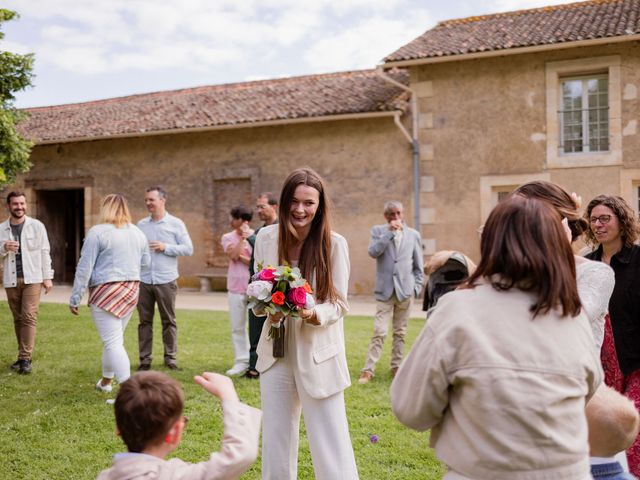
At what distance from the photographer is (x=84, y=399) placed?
21.8 ft

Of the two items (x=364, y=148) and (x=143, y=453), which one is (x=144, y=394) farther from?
(x=364, y=148)

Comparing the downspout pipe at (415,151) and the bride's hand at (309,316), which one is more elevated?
the downspout pipe at (415,151)

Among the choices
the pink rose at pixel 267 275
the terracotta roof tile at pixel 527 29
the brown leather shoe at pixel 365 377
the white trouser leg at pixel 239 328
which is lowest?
the brown leather shoe at pixel 365 377

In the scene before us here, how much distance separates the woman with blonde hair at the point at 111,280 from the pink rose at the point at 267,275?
3.36 m

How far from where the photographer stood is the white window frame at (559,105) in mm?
14789

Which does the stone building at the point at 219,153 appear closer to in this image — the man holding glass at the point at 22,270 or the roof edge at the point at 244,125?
the roof edge at the point at 244,125

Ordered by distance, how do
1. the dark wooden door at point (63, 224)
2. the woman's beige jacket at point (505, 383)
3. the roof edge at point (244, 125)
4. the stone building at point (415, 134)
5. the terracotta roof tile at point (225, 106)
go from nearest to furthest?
1. the woman's beige jacket at point (505, 383)
2. the stone building at point (415, 134)
3. the roof edge at point (244, 125)
4. the terracotta roof tile at point (225, 106)
5. the dark wooden door at point (63, 224)

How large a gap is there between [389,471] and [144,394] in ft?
9.79

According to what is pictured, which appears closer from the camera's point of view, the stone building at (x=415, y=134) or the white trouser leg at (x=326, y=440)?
the white trouser leg at (x=326, y=440)

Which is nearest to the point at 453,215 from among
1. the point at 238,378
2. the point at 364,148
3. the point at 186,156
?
the point at 364,148

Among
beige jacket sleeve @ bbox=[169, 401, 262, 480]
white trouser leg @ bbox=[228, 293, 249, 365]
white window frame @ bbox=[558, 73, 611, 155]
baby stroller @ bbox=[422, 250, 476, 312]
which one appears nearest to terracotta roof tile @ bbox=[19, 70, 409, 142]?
white window frame @ bbox=[558, 73, 611, 155]

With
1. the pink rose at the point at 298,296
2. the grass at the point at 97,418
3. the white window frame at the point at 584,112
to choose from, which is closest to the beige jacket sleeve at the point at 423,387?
the pink rose at the point at 298,296

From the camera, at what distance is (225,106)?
19844 millimetres

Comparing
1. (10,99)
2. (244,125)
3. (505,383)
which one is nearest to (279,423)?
(505,383)
